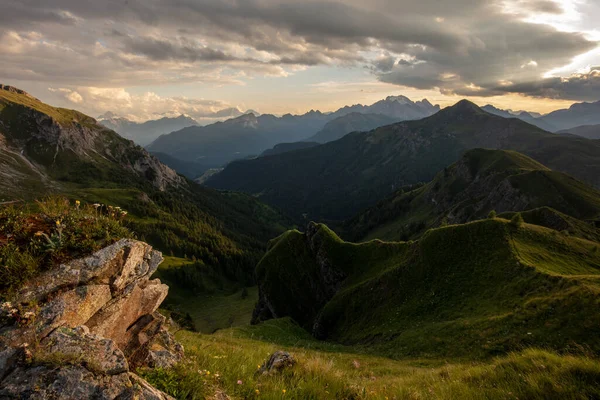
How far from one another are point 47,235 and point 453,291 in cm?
3547

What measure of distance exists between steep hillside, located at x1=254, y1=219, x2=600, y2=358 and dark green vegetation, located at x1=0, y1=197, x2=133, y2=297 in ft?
77.0

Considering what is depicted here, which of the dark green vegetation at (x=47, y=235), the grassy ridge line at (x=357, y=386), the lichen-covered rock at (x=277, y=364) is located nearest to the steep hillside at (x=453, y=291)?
the grassy ridge line at (x=357, y=386)

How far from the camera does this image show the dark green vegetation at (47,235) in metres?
7.51

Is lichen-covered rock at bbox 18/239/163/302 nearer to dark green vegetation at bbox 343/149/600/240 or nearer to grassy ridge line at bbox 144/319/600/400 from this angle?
grassy ridge line at bbox 144/319/600/400

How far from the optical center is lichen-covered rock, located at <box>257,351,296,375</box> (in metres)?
9.19

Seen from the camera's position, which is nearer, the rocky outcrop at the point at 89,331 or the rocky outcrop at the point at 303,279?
the rocky outcrop at the point at 89,331

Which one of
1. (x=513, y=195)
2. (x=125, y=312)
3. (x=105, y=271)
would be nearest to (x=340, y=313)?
(x=125, y=312)

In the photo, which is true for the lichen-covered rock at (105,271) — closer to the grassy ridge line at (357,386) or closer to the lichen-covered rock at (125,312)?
the lichen-covered rock at (125,312)

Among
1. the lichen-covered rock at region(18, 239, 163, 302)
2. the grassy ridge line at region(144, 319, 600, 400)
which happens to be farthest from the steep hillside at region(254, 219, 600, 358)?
the lichen-covered rock at region(18, 239, 163, 302)

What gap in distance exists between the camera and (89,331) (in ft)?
25.4

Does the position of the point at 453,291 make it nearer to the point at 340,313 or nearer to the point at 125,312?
the point at 340,313

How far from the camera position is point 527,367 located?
8922 millimetres

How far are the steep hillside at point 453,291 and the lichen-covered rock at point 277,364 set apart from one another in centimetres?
1708

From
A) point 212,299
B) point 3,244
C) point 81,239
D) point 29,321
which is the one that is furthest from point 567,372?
point 212,299
